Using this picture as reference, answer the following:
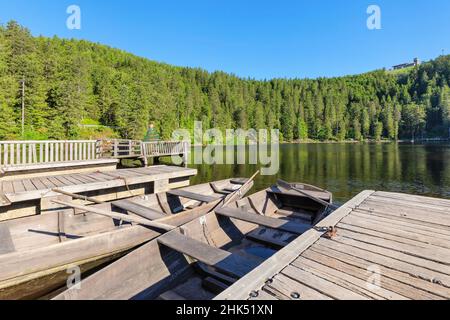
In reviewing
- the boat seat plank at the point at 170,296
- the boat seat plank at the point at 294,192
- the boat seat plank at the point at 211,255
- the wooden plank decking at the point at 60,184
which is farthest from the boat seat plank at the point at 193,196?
the boat seat plank at the point at 170,296

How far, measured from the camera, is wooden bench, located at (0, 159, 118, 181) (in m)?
7.87

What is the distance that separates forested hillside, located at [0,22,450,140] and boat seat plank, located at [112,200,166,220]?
84.1ft

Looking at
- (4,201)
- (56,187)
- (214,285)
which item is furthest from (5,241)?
(214,285)

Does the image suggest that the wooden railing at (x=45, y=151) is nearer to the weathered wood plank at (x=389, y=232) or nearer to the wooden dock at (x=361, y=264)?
the wooden dock at (x=361, y=264)

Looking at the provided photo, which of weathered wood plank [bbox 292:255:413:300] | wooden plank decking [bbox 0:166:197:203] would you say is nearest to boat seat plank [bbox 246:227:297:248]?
weathered wood plank [bbox 292:255:413:300]

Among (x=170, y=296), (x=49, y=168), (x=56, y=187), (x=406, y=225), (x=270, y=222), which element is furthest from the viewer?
(x=49, y=168)

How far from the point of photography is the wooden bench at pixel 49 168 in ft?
25.8

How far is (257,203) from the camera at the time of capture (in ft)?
24.3

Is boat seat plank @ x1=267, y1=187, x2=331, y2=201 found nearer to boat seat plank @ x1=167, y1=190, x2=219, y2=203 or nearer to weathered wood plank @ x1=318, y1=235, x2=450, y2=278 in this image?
boat seat plank @ x1=167, y1=190, x2=219, y2=203

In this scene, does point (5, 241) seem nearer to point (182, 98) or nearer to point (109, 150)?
point (109, 150)

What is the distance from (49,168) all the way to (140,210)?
531 cm

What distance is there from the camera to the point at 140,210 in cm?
576

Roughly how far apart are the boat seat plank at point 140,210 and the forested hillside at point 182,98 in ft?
84.1
